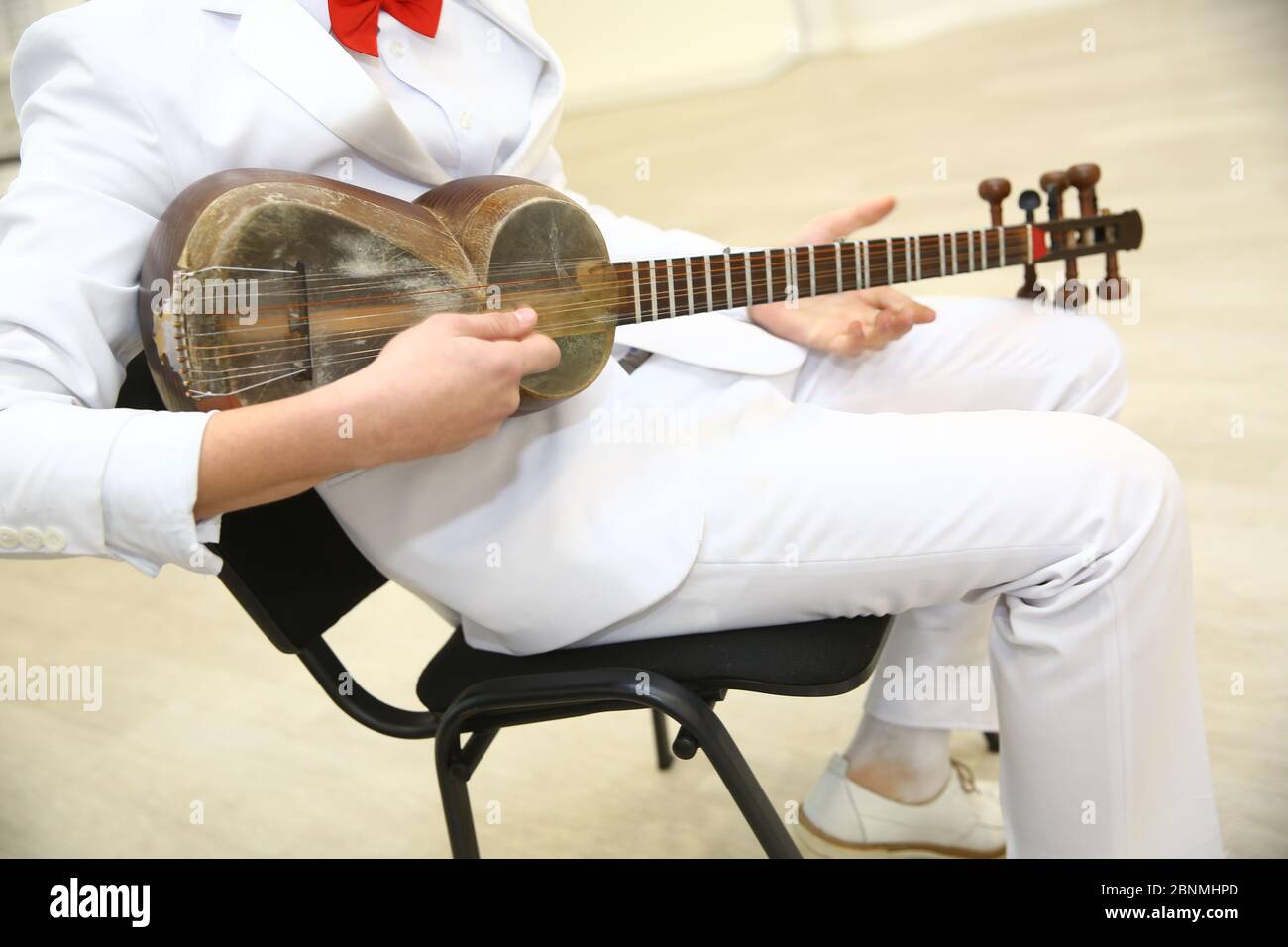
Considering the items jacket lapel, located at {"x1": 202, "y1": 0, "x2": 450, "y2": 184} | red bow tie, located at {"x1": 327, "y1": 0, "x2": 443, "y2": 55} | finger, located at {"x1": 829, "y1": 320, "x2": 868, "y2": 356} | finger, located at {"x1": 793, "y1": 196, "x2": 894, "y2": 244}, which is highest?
red bow tie, located at {"x1": 327, "y1": 0, "x2": 443, "y2": 55}

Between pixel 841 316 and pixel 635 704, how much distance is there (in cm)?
55

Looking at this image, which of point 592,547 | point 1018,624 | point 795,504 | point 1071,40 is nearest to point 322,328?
point 592,547

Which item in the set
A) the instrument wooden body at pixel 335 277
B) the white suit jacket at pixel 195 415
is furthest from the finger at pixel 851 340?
the instrument wooden body at pixel 335 277

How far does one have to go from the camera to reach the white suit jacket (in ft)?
2.55

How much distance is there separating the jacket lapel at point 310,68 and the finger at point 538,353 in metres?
0.24

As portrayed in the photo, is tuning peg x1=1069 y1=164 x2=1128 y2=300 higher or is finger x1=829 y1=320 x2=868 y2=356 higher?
tuning peg x1=1069 y1=164 x2=1128 y2=300

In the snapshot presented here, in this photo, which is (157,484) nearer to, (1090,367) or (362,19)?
(362,19)

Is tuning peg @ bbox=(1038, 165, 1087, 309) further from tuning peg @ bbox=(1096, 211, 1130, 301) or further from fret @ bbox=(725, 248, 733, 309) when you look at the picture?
fret @ bbox=(725, 248, 733, 309)

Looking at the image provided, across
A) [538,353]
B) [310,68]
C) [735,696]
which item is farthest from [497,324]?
[735,696]

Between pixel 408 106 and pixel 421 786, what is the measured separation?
108 cm

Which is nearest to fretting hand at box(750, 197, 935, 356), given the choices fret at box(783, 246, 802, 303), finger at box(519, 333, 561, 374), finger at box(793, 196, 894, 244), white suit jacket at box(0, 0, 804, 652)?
finger at box(793, 196, 894, 244)

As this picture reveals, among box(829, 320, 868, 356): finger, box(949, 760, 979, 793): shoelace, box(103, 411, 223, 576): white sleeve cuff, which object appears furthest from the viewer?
box(949, 760, 979, 793): shoelace

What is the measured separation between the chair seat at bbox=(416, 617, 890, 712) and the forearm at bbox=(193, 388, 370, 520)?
0.30 metres

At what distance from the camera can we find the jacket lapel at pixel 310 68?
93 cm
